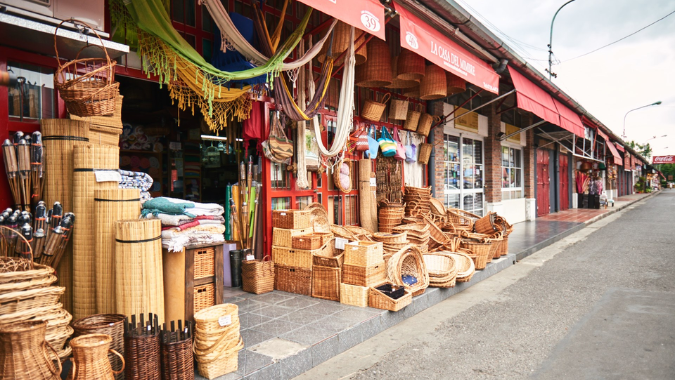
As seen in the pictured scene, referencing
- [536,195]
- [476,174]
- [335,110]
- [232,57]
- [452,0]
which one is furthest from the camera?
[536,195]

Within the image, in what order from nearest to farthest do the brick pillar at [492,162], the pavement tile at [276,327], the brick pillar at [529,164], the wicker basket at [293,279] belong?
the pavement tile at [276,327], the wicker basket at [293,279], the brick pillar at [492,162], the brick pillar at [529,164]

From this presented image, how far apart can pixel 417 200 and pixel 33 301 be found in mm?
6745

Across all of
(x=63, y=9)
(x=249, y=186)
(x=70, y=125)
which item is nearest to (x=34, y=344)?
(x=70, y=125)

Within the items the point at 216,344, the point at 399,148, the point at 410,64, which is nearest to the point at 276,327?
the point at 216,344

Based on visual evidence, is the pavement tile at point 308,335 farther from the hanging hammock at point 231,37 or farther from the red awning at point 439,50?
the red awning at point 439,50

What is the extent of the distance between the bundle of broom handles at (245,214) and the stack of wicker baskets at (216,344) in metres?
2.69

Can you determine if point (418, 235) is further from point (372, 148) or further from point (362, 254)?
point (362, 254)

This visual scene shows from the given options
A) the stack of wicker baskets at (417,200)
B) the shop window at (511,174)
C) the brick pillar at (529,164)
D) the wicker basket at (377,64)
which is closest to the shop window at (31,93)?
the wicker basket at (377,64)

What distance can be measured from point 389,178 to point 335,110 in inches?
74.4

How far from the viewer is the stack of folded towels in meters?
3.64

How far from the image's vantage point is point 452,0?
6.67 meters

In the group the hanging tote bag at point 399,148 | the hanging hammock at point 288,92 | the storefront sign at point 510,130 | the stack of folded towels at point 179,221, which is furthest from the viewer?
Answer: the storefront sign at point 510,130

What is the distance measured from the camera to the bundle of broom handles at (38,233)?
10.3 feet

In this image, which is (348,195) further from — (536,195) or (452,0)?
(536,195)
